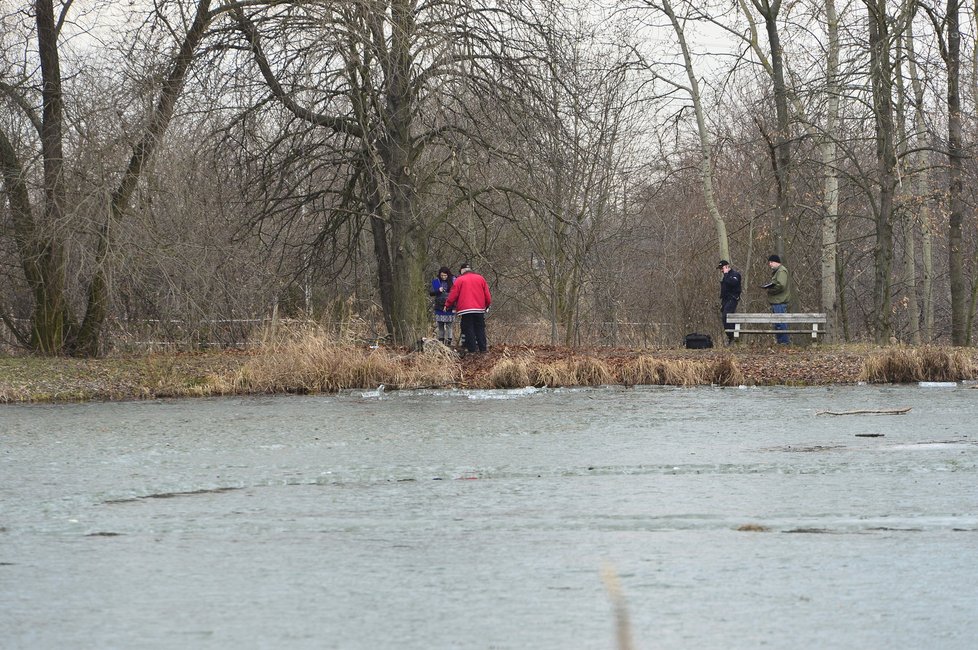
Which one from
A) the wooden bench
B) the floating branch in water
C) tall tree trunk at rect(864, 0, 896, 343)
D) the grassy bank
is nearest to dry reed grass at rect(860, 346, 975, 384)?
the grassy bank

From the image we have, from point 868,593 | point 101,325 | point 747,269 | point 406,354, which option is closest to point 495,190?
point 406,354

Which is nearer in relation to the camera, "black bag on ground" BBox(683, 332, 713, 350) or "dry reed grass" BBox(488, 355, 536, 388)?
"dry reed grass" BBox(488, 355, 536, 388)

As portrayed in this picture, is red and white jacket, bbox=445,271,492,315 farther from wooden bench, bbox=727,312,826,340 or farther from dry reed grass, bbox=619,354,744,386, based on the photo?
wooden bench, bbox=727,312,826,340

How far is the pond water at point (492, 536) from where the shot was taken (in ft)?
18.1

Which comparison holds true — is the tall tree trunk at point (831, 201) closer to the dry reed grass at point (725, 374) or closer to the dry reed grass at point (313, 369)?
the dry reed grass at point (725, 374)

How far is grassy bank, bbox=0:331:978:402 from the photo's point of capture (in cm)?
2130

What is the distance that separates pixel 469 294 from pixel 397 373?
10.3 ft

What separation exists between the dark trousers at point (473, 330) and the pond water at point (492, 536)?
10224mm

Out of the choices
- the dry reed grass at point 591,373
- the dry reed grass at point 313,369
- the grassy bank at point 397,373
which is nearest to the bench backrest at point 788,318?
the grassy bank at point 397,373

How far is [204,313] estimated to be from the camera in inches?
1016

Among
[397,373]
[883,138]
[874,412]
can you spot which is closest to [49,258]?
[397,373]

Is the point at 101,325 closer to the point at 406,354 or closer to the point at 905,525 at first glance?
the point at 406,354

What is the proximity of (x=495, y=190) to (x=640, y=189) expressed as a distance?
805 inches

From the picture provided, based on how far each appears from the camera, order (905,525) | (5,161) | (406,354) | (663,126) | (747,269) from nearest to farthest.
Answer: (905,525) → (406,354) → (5,161) → (663,126) → (747,269)
